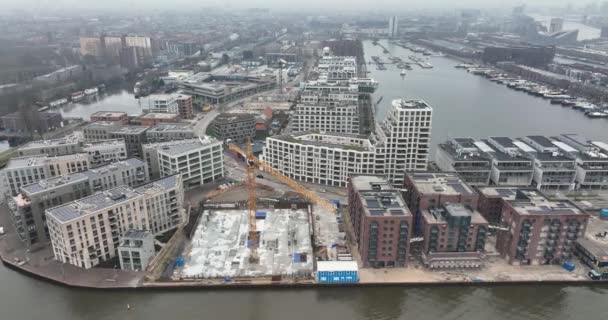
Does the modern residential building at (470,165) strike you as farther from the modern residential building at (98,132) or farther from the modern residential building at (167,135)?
the modern residential building at (98,132)

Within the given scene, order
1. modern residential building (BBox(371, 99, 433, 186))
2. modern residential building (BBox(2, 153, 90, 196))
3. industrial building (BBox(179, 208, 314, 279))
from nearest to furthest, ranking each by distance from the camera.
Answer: industrial building (BBox(179, 208, 314, 279)) → modern residential building (BBox(2, 153, 90, 196)) → modern residential building (BBox(371, 99, 433, 186))

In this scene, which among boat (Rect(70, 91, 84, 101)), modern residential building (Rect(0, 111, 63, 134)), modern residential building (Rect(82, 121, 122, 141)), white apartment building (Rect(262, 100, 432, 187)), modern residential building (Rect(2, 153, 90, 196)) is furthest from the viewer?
boat (Rect(70, 91, 84, 101))

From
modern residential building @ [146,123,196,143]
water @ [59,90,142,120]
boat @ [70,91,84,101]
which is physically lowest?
water @ [59,90,142,120]

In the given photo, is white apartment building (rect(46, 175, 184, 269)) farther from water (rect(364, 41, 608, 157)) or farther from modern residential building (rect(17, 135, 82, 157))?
water (rect(364, 41, 608, 157))

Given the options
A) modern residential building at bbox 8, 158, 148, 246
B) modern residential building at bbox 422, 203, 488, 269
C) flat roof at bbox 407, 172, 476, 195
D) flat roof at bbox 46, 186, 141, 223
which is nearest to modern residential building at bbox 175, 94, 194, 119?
modern residential building at bbox 8, 158, 148, 246

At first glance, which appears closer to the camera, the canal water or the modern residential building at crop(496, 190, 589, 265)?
the canal water

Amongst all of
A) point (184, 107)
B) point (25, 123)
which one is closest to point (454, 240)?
A: point (184, 107)

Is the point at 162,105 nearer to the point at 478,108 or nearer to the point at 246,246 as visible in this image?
the point at 246,246

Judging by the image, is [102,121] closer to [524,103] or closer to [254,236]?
[254,236]

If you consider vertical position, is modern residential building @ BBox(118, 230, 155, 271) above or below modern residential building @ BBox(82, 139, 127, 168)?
below
